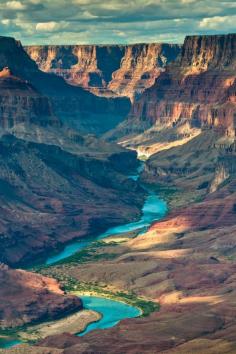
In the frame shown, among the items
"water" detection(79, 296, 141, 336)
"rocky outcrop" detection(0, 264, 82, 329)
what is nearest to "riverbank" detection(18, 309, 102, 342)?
"water" detection(79, 296, 141, 336)

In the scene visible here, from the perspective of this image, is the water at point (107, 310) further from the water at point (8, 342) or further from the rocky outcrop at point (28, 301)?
the water at point (8, 342)

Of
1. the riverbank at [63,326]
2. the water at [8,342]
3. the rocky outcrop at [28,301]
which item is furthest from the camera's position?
the rocky outcrop at [28,301]

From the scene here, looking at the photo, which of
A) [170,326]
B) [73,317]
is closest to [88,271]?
[73,317]

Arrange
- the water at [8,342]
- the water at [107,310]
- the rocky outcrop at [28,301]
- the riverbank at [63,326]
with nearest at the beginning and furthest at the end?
the water at [8,342], the riverbank at [63,326], the water at [107,310], the rocky outcrop at [28,301]

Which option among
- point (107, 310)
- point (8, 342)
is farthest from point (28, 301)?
point (8, 342)

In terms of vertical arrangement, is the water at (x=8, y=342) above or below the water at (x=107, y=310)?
above

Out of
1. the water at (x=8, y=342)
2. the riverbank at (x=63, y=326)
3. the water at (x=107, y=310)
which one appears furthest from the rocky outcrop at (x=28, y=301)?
the water at (x=8, y=342)

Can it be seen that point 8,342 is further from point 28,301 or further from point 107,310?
point 107,310
